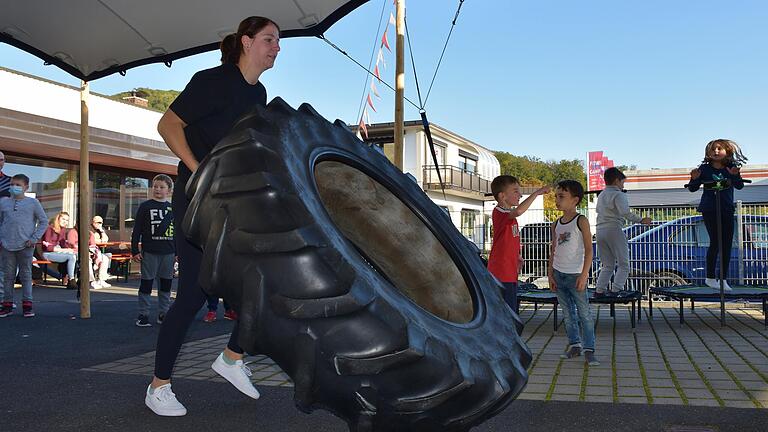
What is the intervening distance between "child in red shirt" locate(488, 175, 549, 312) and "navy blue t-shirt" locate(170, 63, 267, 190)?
9.88 feet

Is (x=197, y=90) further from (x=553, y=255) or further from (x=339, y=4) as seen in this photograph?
(x=553, y=255)

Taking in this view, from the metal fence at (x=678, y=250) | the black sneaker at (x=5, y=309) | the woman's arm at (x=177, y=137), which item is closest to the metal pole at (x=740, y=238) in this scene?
the metal fence at (x=678, y=250)

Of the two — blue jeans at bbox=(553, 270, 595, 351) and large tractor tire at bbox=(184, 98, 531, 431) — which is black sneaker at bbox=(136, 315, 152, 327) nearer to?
blue jeans at bbox=(553, 270, 595, 351)

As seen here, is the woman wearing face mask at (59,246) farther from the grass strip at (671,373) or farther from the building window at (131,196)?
the grass strip at (671,373)

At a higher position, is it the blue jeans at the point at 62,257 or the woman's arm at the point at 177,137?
the woman's arm at the point at 177,137

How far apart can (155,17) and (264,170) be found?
15.5 feet

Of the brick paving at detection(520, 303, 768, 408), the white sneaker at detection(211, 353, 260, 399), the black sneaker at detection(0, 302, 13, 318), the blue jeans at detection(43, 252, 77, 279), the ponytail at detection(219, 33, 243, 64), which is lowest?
the brick paving at detection(520, 303, 768, 408)

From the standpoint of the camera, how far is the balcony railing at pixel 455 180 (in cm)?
3397

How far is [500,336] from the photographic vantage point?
2086mm

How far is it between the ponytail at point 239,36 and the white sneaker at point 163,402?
152 centimetres

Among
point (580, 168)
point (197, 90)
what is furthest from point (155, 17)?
point (580, 168)

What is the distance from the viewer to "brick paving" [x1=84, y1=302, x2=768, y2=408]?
11.9ft

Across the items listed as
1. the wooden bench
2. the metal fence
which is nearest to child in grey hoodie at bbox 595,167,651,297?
the metal fence

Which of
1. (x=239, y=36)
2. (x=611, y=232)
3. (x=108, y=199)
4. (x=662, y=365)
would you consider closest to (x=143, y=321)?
(x=239, y=36)
